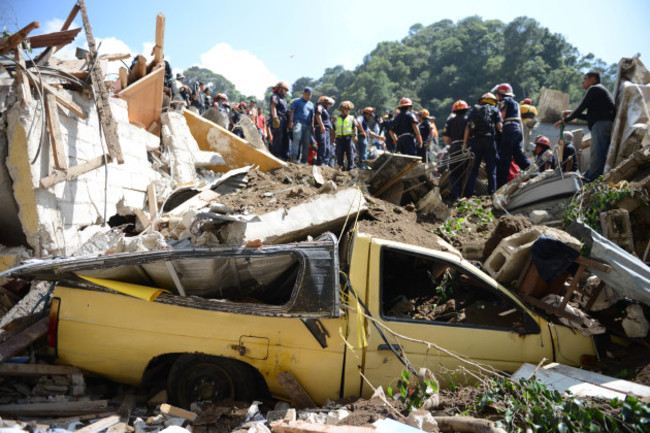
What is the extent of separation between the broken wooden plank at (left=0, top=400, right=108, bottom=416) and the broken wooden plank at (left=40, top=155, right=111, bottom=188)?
100 inches

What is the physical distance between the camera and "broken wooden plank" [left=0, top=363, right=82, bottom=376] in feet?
10.1

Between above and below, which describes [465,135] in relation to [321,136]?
below

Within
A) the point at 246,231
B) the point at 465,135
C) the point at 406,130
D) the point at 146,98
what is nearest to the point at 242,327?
the point at 246,231

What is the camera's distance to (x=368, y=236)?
344cm

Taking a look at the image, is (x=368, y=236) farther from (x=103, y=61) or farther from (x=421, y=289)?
(x=103, y=61)

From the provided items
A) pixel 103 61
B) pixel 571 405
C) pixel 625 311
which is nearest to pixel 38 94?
pixel 103 61

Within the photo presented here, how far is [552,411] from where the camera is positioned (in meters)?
2.53

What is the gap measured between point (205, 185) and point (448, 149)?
5.14 metres

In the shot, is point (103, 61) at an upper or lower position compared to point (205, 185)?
upper

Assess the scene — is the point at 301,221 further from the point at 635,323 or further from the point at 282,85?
the point at 282,85

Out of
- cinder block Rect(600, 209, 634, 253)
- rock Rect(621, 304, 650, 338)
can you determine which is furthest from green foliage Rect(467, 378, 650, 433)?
cinder block Rect(600, 209, 634, 253)

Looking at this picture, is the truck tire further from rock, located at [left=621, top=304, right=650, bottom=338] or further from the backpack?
the backpack

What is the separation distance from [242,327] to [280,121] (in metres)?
7.52

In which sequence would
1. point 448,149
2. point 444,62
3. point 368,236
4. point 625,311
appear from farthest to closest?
1. point 444,62
2. point 448,149
3. point 625,311
4. point 368,236
